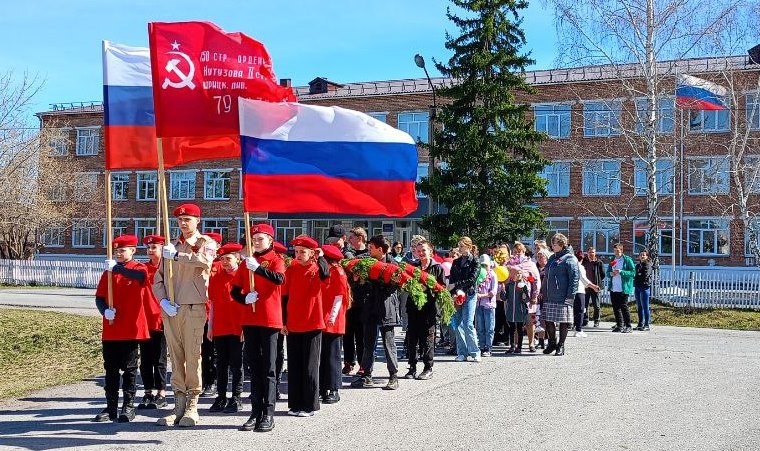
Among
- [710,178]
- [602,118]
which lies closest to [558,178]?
[602,118]

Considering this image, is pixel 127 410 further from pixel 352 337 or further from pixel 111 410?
pixel 352 337

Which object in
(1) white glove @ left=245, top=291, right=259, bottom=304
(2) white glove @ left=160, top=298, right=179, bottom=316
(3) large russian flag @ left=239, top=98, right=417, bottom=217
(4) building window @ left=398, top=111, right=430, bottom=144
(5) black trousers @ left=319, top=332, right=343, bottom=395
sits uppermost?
(4) building window @ left=398, top=111, right=430, bottom=144

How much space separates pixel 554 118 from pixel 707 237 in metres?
10.6

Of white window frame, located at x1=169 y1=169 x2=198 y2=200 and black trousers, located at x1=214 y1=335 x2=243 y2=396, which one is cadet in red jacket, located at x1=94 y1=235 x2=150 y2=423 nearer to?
black trousers, located at x1=214 y1=335 x2=243 y2=396

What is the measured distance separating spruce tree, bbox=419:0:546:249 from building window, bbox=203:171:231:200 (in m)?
27.5

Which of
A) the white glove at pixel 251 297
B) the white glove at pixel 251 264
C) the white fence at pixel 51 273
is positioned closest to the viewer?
the white glove at pixel 251 264

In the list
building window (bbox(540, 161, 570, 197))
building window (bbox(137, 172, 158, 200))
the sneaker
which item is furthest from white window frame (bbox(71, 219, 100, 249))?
the sneaker

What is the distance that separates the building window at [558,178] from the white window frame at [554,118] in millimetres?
1810

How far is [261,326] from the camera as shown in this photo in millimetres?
8453

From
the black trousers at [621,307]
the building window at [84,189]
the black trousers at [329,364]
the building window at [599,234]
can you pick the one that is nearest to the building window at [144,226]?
the building window at [84,189]

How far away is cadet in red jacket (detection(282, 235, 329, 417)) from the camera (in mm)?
9055

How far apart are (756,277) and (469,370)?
640 inches

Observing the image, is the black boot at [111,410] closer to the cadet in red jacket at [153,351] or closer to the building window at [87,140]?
the cadet in red jacket at [153,351]

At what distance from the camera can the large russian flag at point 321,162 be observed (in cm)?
895
